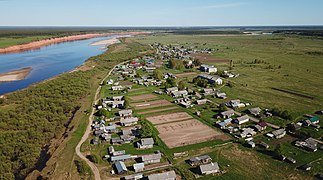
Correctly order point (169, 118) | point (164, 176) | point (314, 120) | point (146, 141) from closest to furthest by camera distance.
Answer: point (164, 176) < point (146, 141) < point (314, 120) < point (169, 118)

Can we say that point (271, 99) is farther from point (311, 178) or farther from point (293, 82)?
point (311, 178)

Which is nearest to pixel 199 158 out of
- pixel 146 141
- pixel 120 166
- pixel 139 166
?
pixel 139 166

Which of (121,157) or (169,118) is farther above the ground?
(169,118)

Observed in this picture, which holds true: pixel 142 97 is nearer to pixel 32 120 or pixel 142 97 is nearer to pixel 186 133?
pixel 186 133

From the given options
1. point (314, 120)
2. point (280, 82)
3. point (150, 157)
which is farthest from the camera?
point (280, 82)

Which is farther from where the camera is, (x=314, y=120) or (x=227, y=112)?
(x=227, y=112)

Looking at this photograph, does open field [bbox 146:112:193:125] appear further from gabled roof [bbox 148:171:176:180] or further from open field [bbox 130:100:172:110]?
gabled roof [bbox 148:171:176:180]

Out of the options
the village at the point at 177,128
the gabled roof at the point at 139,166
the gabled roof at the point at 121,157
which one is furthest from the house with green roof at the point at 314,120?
the gabled roof at the point at 121,157
